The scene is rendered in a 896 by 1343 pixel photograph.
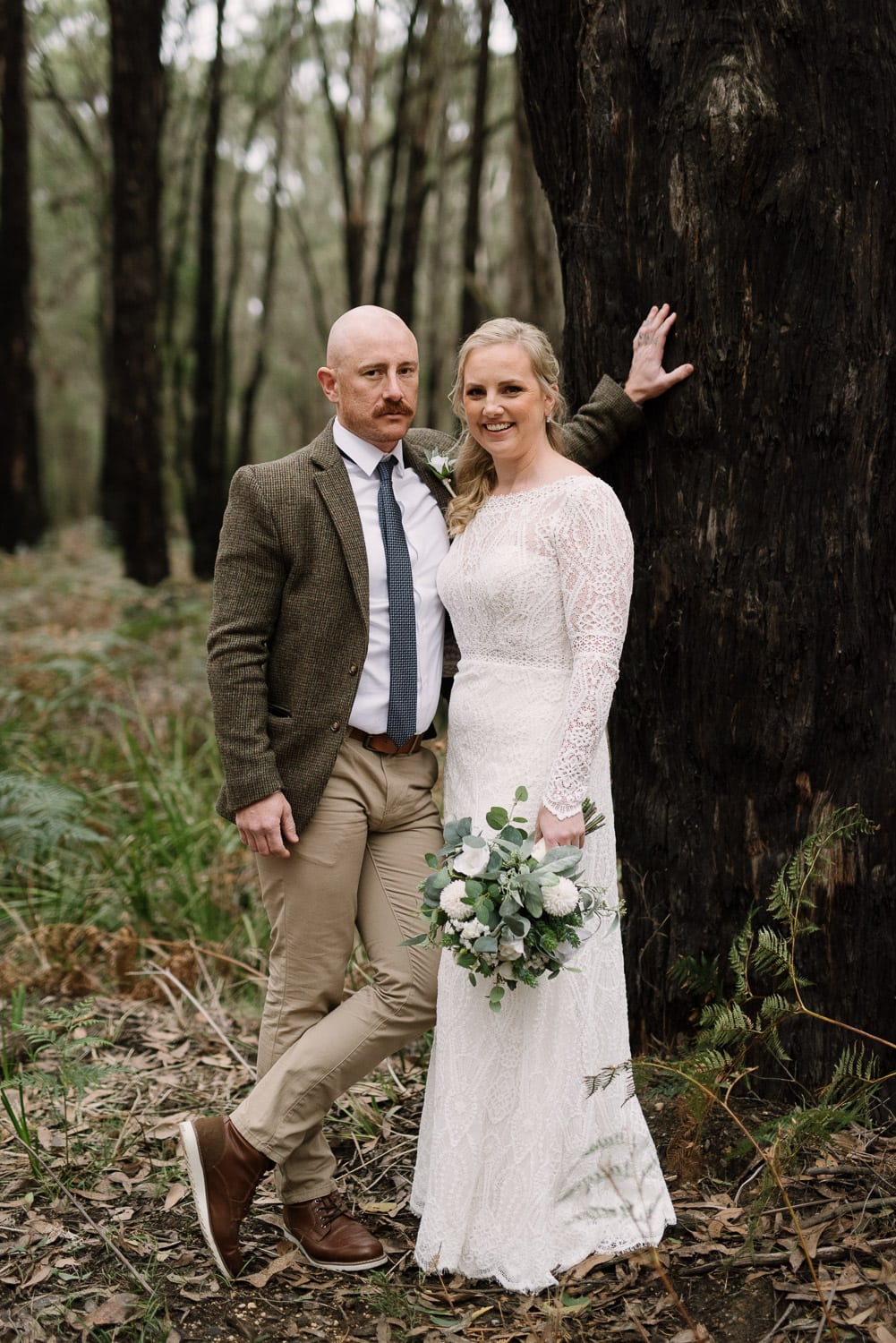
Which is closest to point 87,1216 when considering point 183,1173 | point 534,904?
point 183,1173

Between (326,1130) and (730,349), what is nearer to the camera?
(730,349)

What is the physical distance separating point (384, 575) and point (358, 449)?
409 mm

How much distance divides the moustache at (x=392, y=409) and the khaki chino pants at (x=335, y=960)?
3.30ft

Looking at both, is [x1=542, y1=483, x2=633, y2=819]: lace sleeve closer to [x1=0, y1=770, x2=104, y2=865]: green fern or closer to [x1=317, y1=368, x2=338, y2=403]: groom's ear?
[x1=317, y1=368, x2=338, y2=403]: groom's ear

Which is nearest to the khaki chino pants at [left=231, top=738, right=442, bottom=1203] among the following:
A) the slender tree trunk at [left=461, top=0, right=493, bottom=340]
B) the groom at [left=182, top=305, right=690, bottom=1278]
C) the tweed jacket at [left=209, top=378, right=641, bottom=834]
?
the groom at [left=182, top=305, right=690, bottom=1278]

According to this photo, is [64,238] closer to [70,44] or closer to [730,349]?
Result: [70,44]

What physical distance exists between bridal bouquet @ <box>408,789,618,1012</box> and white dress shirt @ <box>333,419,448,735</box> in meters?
0.52

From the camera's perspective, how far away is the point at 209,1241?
3.49m

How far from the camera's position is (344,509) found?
3670 millimetres

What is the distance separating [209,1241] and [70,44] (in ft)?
86.4

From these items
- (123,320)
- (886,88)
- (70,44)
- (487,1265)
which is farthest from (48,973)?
(70,44)

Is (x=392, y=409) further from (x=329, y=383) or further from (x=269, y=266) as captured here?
(x=269, y=266)

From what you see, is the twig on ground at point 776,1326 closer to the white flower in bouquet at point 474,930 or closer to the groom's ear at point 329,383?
the white flower in bouquet at point 474,930

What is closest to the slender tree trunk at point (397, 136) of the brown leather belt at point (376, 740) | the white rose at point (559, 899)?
the brown leather belt at point (376, 740)
